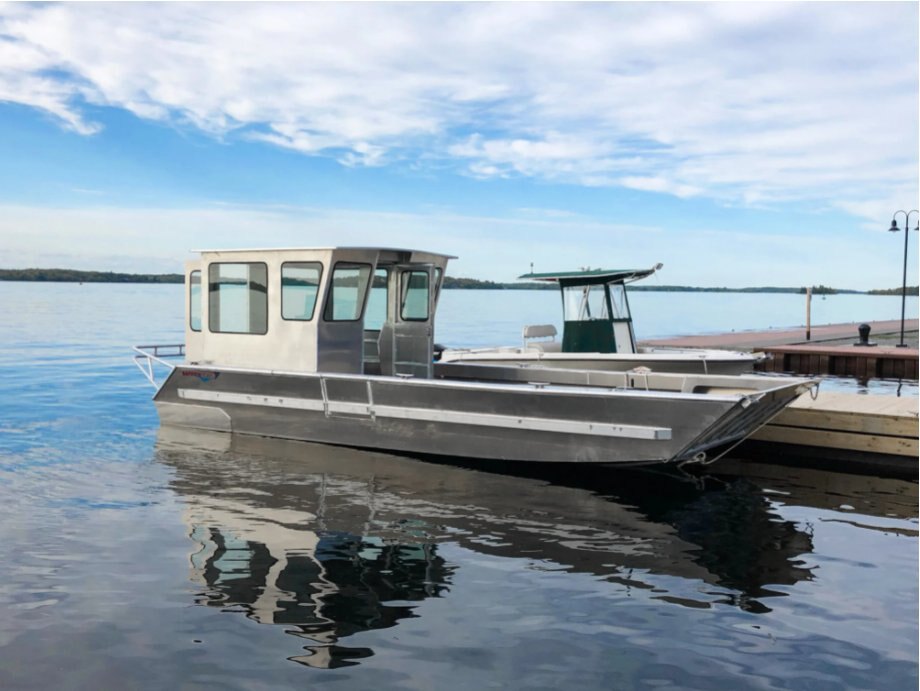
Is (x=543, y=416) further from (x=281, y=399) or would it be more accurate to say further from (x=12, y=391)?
(x=12, y=391)

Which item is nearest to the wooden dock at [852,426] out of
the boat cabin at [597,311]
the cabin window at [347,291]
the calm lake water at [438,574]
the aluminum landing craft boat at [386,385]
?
the calm lake water at [438,574]

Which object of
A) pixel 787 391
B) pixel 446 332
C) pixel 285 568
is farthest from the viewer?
pixel 446 332

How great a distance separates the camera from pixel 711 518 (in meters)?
9.09

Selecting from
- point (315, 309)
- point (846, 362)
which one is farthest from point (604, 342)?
point (846, 362)

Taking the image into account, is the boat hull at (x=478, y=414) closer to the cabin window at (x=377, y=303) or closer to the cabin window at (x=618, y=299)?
the cabin window at (x=377, y=303)

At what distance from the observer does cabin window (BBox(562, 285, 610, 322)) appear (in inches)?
624

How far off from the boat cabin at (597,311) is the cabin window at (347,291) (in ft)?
17.6

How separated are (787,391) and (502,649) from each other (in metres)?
5.74

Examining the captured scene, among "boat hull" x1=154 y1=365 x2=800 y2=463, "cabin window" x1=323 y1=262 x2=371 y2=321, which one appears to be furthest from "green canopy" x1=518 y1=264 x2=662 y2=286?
"cabin window" x1=323 y1=262 x2=371 y2=321

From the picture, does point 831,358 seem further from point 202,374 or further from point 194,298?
point 194,298

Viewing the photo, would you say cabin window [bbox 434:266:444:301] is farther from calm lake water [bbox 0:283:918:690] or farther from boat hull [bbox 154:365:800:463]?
calm lake water [bbox 0:283:918:690]

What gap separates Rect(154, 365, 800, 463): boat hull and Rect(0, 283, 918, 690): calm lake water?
0.41 meters

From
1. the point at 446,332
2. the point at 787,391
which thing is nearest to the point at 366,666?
the point at 787,391

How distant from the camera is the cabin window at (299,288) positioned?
11.6 meters
